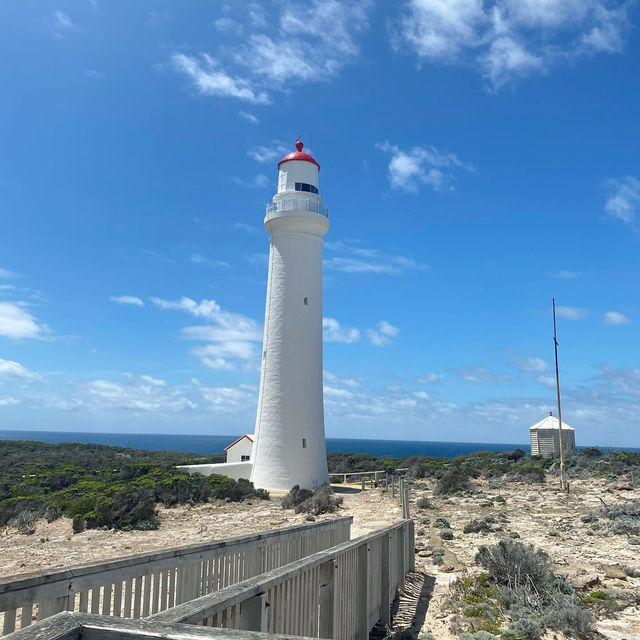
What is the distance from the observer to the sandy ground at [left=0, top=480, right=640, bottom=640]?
29.8 ft

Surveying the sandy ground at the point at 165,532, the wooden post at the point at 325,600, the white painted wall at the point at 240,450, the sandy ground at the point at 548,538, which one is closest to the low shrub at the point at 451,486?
the sandy ground at the point at 548,538

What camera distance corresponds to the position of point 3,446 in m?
56.6

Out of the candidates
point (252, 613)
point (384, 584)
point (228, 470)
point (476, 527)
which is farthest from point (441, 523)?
point (228, 470)

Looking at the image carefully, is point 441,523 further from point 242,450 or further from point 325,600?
point 242,450

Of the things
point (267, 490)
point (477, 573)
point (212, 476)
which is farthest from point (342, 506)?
point (477, 573)

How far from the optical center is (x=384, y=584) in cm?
738

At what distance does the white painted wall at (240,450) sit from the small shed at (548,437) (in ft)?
64.8

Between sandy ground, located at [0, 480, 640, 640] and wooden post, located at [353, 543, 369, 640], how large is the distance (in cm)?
129

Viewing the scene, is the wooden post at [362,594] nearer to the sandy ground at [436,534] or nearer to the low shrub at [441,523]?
the sandy ground at [436,534]

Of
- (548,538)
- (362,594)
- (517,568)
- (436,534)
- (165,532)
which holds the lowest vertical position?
(165,532)

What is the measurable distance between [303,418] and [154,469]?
341 inches

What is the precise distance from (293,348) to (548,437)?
2233 centimetres

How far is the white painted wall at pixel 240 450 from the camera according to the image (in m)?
28.3

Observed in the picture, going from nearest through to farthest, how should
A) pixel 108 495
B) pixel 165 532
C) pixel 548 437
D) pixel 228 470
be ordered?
1. pixel 165 532
2. pixel 108 495
3. pixel 228 470
4. pixel 548 437
